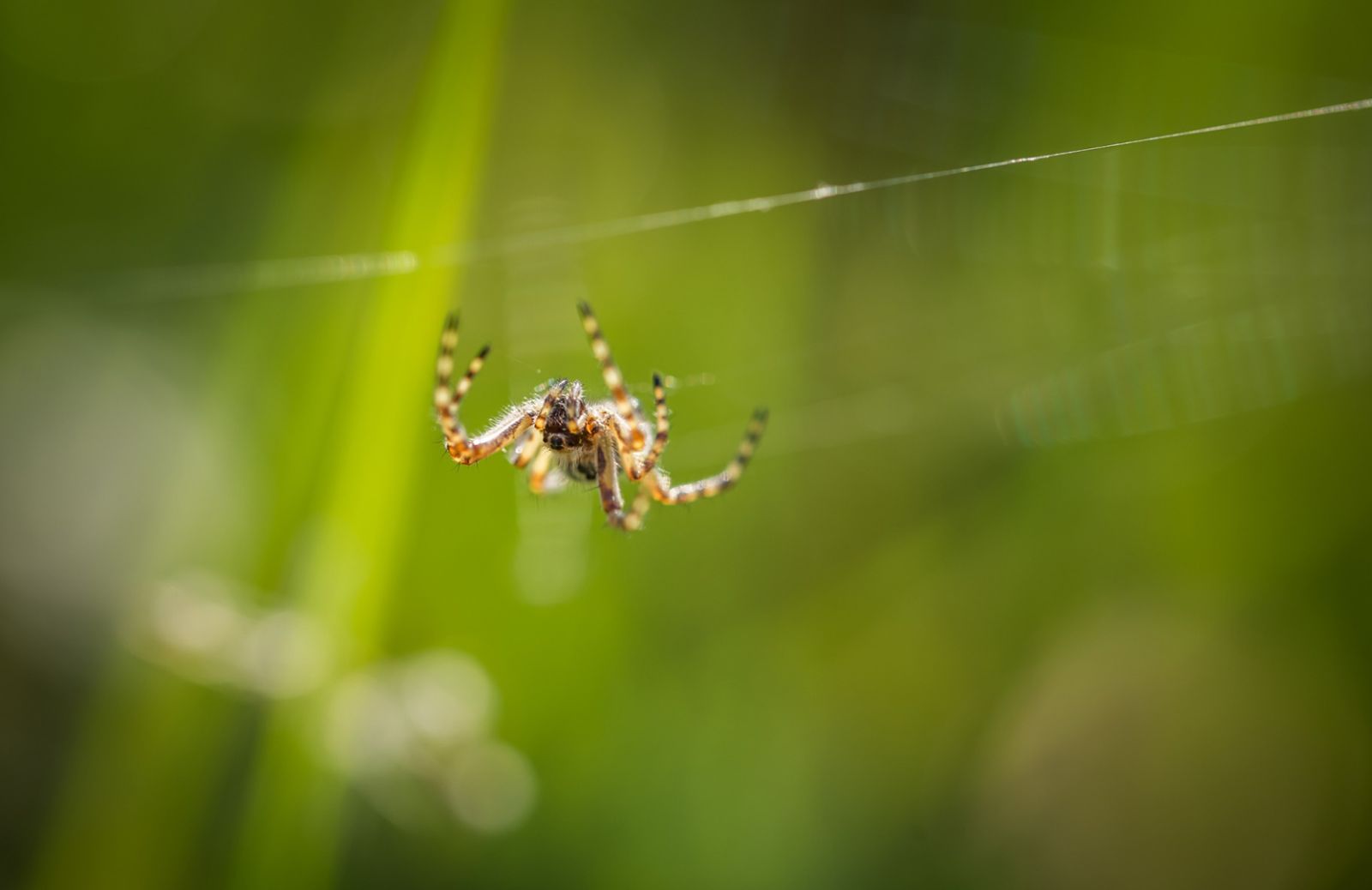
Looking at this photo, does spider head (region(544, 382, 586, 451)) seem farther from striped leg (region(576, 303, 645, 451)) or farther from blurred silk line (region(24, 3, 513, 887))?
blurred silk line (region(24, 3, 513, 887))

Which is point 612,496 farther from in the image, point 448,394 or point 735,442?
point 735,442

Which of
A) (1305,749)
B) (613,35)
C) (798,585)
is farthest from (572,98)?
(1305,749)

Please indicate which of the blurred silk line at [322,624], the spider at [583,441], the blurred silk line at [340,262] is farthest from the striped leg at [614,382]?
the blurred silk line at [340,262]

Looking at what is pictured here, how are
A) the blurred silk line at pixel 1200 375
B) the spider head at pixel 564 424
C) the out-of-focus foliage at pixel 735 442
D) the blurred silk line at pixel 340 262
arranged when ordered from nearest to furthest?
the spider head at pixel 564 424 → the out-of-focus foliage at pixel 735 442 → the blurred silk line at pixel 340 262 → the blurred silk line at pixel 1200 375

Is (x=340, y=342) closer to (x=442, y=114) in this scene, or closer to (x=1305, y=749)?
(x=442, y=114)

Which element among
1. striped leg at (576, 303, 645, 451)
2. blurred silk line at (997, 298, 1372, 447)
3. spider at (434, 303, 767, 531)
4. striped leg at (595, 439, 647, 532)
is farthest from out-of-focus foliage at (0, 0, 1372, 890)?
striped leg at (576, 303, 645, 451)

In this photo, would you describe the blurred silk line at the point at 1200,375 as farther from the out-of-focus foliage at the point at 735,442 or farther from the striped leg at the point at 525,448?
the striped leg at the point at 525,448
